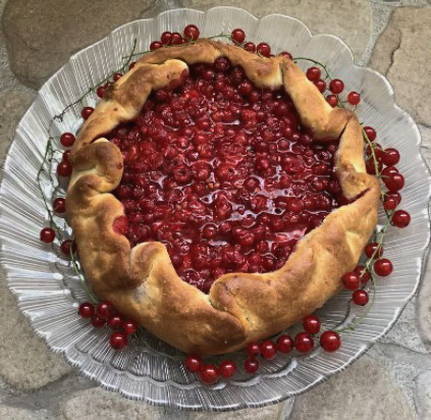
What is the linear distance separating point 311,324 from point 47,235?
0.67 m

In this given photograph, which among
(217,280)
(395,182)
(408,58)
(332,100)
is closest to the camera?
(217,280)

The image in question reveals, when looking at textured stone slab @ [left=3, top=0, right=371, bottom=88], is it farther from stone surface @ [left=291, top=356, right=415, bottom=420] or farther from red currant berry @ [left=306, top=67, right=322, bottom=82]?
stone surface @ [left=291, top=356, right=415, bottom=420]

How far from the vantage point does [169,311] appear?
1397mm

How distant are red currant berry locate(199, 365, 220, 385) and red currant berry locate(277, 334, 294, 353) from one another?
0.16 meters

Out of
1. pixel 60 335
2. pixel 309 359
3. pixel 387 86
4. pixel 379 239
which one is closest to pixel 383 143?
pixel 387 86

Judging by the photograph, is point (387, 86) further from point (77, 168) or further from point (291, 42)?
point (77, 168)

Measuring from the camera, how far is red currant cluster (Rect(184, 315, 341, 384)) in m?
1.42

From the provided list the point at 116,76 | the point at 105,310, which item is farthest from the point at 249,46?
the point at 105,310

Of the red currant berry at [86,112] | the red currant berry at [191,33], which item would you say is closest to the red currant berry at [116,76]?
the red currant berry at [86,112]

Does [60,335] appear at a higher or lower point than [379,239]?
lower

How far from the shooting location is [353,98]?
174cm

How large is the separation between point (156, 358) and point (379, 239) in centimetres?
63

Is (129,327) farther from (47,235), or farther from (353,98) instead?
(353,98)

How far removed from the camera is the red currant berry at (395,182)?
5.26 feet
